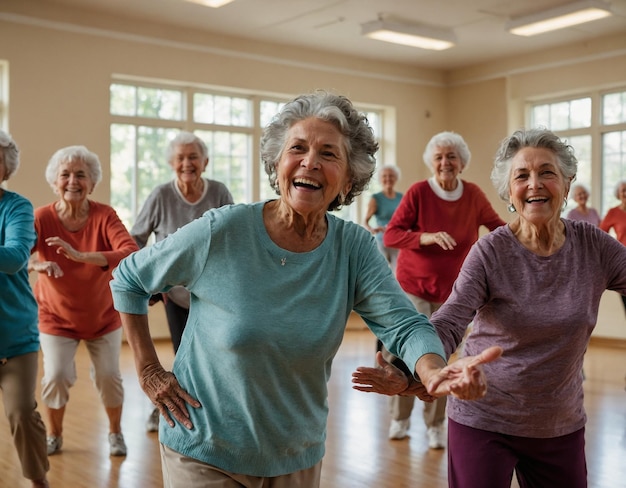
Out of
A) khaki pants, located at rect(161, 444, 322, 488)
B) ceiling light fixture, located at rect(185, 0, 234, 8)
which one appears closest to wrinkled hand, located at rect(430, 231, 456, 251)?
khaki pants, located at rect(161, 444, 322, 488)

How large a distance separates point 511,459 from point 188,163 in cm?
291

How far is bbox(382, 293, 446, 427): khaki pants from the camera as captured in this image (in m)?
4.54

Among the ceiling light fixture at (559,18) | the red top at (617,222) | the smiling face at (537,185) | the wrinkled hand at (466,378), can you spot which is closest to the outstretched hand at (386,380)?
the wrinkled hand at (466,378)

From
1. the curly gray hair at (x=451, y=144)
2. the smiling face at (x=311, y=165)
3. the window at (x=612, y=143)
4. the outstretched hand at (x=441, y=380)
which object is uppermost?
the window at (x=612, y=143)

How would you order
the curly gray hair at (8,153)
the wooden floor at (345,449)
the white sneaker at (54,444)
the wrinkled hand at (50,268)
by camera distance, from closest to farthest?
the curly gray hair at (8,153) < the wrinkled hand at (50,268) < the wooden floor at (345,449) < the white sneaker at (54,444)

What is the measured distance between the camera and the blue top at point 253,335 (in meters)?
1.68

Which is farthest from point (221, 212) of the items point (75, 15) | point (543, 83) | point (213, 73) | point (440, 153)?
point (543, 83)

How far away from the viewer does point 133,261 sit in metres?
1.78

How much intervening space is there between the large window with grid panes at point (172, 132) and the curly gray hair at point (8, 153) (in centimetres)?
492

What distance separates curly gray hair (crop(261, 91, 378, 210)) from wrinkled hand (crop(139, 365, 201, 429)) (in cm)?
50

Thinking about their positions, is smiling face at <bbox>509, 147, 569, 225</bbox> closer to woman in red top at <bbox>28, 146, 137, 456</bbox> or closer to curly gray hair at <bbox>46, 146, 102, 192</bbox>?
woman in red top at <bbox>28, 146, 137, 456</bbox>

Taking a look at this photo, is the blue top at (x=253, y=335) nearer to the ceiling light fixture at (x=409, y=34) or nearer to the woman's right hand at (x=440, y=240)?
the woman's right hand at (x=440, y=240)

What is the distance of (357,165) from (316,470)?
0.70 meters

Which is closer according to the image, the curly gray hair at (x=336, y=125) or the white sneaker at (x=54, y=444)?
the curly gray hair at (x=336, y=125)
